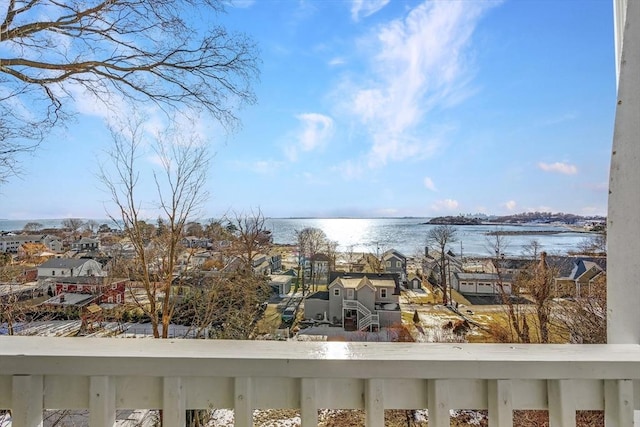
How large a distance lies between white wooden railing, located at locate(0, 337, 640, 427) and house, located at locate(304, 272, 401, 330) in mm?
1166

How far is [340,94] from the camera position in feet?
5.13

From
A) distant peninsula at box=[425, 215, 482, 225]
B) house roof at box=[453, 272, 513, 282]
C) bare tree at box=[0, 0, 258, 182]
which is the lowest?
house roof at box=[453, 272, 513, 282]

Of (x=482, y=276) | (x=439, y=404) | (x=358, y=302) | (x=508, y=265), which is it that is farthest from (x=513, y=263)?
(x=439, y=404)

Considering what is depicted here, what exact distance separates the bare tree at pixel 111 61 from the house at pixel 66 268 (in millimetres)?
478

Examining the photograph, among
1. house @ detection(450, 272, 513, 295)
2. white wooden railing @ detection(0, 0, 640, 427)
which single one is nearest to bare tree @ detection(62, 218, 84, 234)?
white wooden railing @ detection(0, 0, 640, 427)

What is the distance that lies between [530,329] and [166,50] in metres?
2.36

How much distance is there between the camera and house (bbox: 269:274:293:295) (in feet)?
6.60

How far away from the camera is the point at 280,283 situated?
2066 millimetres

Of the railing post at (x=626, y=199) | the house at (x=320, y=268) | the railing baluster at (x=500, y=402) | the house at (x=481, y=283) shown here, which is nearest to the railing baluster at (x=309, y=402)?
the railing baluster at (x=500, y=402)

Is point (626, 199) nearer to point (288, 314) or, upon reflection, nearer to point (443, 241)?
point (443, 241)

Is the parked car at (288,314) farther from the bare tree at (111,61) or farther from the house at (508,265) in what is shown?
the house at (508,265)

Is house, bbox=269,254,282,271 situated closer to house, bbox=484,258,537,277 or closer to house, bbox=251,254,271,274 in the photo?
house, bbox=251,254,271,274

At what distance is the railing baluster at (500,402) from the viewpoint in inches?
21.2

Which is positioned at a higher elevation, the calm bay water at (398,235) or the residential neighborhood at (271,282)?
the calm bay water at (398,235)
